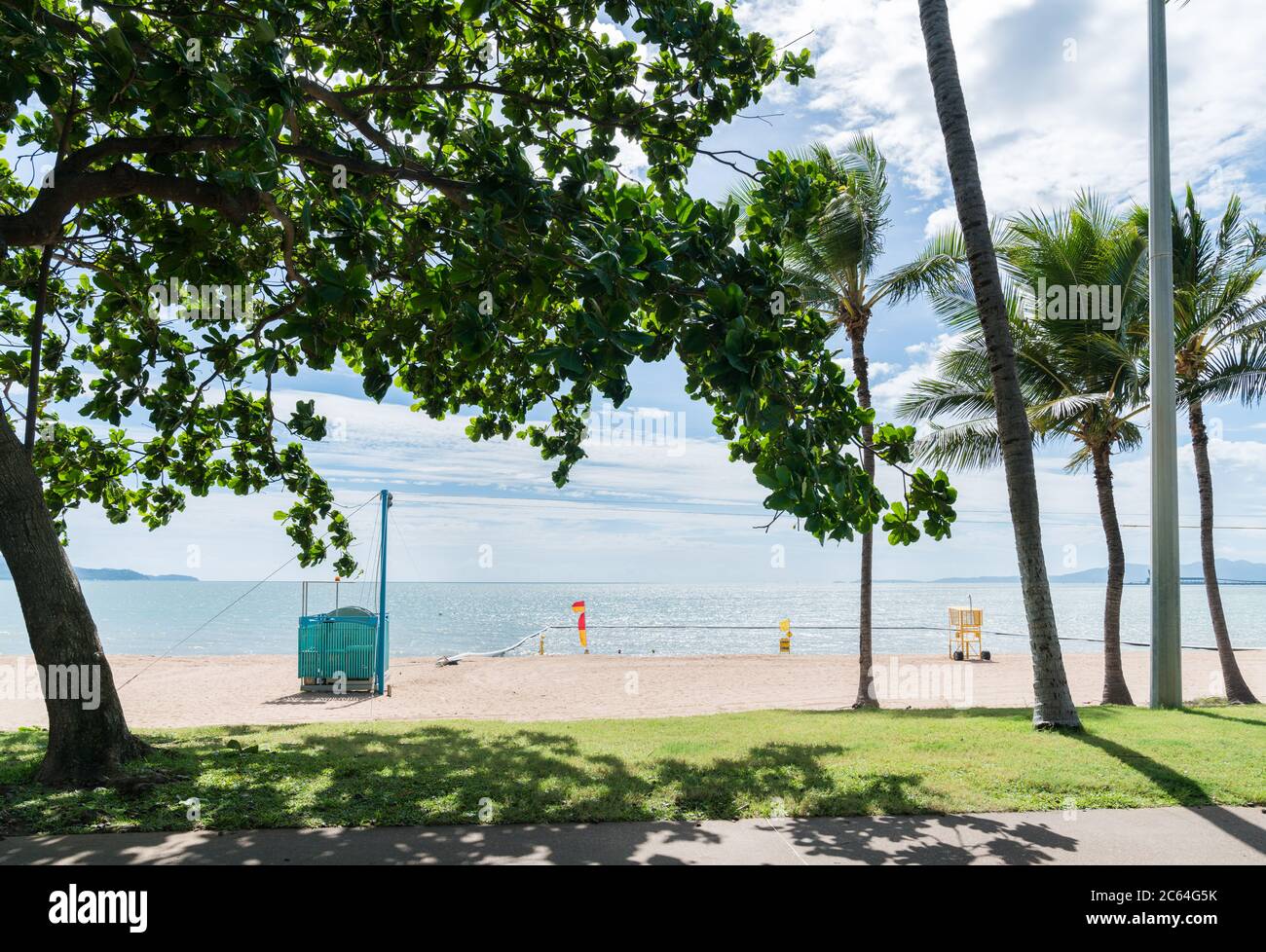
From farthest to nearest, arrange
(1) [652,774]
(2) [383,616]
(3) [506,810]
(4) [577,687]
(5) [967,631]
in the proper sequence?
(5) [967,631] → (4) [577,687] → (2) [383,616] → (1) [652,774] → (3) [506,810]

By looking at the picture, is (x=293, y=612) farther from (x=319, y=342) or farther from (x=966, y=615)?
(x=319, y=342)

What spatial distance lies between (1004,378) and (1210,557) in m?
10.1

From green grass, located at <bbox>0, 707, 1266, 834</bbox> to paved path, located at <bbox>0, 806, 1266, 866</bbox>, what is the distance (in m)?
0.23

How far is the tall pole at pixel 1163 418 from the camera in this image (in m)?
11.1

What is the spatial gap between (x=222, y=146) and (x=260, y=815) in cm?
507

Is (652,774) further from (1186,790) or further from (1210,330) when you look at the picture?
(1210,330)

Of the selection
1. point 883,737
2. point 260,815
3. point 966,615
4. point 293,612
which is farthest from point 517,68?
point 293,612

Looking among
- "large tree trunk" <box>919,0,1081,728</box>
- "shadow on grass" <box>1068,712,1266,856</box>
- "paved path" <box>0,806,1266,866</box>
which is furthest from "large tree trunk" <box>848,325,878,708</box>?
"paved path" <box>0,806,1266,866</box>

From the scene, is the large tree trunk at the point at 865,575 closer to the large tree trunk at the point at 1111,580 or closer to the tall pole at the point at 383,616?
the large tree trunk at the point at 1111,580

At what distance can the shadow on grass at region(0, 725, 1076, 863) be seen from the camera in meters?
4.66

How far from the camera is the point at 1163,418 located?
11398 millimetres

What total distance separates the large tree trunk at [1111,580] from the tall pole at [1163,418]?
3.00 m

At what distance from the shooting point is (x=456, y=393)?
9961mm

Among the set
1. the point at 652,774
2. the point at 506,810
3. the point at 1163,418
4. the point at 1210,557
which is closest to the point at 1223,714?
the point at 1163,418
